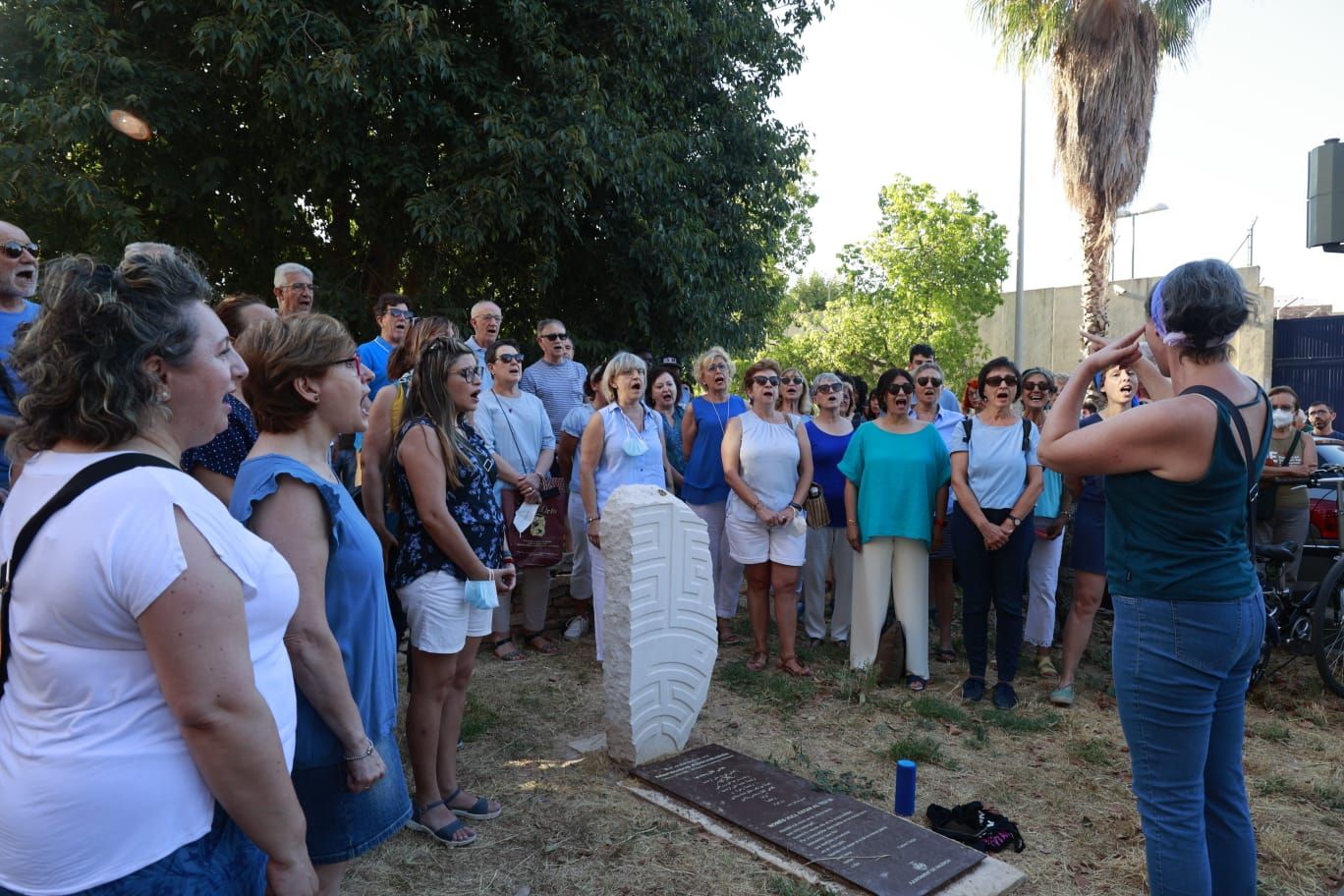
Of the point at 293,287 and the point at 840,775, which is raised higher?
the point at 293,287

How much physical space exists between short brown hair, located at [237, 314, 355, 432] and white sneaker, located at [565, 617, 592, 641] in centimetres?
454

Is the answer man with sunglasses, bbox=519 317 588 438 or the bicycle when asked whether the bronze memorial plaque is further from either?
man with sunglasses, bbox=519 317 588 438

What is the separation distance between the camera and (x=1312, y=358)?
17.8 metres

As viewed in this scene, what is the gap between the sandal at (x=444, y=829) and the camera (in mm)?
3428

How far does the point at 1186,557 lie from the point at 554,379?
5144 millimetres

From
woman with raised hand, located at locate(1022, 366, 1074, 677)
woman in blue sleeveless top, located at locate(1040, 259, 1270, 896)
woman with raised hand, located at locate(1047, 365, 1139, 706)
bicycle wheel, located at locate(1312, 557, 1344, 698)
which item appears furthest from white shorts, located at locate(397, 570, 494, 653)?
bicycle wheel, located at locate(1312, 557, 1344, 698)

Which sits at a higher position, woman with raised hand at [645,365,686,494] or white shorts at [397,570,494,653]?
woman with raised hand at [645,365,686,494]

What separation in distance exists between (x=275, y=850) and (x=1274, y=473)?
6.94 m

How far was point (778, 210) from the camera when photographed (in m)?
12.3

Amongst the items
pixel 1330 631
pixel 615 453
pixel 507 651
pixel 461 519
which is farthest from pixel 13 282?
pixel 1330 631

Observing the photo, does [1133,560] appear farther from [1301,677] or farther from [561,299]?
[561,299]

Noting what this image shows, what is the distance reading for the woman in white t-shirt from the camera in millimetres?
1236

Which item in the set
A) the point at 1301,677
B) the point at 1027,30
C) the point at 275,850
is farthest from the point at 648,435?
the point at 1027,30

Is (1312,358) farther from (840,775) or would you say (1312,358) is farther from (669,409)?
(840,775)
